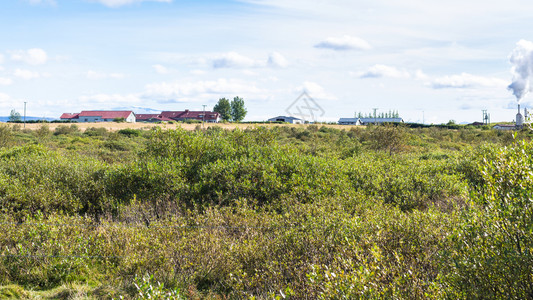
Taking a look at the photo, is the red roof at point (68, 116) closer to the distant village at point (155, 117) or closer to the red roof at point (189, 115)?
the distant village at point (155, 117)

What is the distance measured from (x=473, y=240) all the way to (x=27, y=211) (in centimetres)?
957

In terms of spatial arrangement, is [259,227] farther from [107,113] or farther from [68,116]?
[68,116]

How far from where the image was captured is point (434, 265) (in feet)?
18.2

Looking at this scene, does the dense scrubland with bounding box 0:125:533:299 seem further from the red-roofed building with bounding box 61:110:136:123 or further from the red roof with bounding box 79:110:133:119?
the red roof with bounding box 79:110:133:119

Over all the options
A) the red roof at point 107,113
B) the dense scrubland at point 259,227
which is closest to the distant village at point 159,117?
the red roof at point 107,113

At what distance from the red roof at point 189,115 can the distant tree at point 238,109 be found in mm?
6031

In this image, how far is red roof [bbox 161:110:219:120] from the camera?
9631 cm

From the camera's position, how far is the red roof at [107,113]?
293 feet

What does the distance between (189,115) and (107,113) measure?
1819cm

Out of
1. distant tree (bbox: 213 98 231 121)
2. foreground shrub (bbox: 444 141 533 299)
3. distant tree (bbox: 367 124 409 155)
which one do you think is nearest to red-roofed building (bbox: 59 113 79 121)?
distant tree (bbox: 213 98 231 121)

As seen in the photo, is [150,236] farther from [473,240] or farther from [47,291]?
[473,240]

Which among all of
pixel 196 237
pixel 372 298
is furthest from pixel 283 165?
pixel 372 298

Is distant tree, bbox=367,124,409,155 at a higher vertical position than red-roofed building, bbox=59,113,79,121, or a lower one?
lower

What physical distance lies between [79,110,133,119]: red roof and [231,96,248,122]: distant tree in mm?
24216
